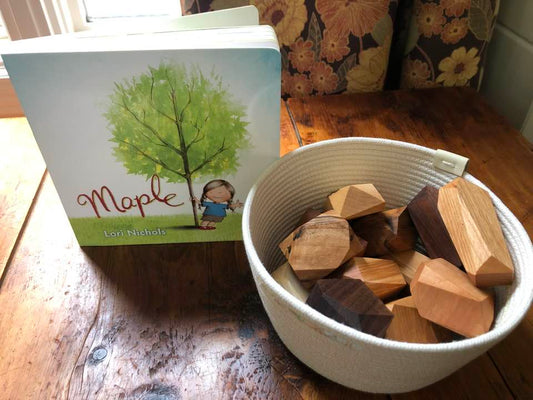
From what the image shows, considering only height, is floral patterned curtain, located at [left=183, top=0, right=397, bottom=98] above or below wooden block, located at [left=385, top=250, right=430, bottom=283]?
above

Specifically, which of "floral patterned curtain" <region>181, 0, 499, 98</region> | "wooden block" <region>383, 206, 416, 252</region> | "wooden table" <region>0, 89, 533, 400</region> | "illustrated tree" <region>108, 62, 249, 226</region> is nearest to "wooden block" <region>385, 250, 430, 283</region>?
"wooden block" <region>383, 206, 416, 252</region>

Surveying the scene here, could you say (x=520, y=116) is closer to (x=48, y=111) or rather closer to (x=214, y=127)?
(x=214, y=127)

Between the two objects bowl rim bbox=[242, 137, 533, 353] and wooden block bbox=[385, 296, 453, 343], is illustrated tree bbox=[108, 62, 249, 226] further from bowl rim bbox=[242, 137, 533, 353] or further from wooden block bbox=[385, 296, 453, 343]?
wooden block bbox=[385, 296, 453, 343]

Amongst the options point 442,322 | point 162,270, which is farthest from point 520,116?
point 162,270

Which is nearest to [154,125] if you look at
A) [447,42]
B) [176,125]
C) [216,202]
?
[176,125]

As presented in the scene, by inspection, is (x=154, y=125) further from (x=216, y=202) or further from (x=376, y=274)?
(x=376, y=274)
